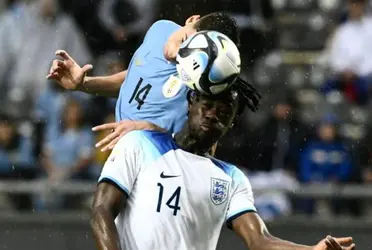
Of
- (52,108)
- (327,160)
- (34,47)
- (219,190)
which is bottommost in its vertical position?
(327,160)

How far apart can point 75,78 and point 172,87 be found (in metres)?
0.58

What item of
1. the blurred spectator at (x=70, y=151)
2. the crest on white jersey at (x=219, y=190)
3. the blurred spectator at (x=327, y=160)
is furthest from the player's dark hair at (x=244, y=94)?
the blurred spectator at (x=70, y=151)

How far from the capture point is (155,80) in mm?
6176

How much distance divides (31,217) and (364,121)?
128 inches

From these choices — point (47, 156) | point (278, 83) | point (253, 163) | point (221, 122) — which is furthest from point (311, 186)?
point (221, 122)

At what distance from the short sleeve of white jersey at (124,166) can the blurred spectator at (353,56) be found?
599cm

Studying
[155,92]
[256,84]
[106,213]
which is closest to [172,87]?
[155,92]

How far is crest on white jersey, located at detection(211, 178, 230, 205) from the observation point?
5.39m

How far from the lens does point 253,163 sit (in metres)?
10.3

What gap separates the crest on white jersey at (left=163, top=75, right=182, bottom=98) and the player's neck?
26.4 inches

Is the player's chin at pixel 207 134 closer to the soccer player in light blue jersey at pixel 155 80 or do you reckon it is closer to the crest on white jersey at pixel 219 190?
the crest on white jersey at pixel 219 190

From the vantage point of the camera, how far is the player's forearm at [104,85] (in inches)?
260

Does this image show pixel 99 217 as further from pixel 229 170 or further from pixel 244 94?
pixel 244 94

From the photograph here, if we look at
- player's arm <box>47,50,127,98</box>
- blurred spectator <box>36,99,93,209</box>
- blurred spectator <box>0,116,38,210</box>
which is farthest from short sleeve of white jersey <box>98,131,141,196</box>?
blurred spectator <box>0,116,38,210</box>
